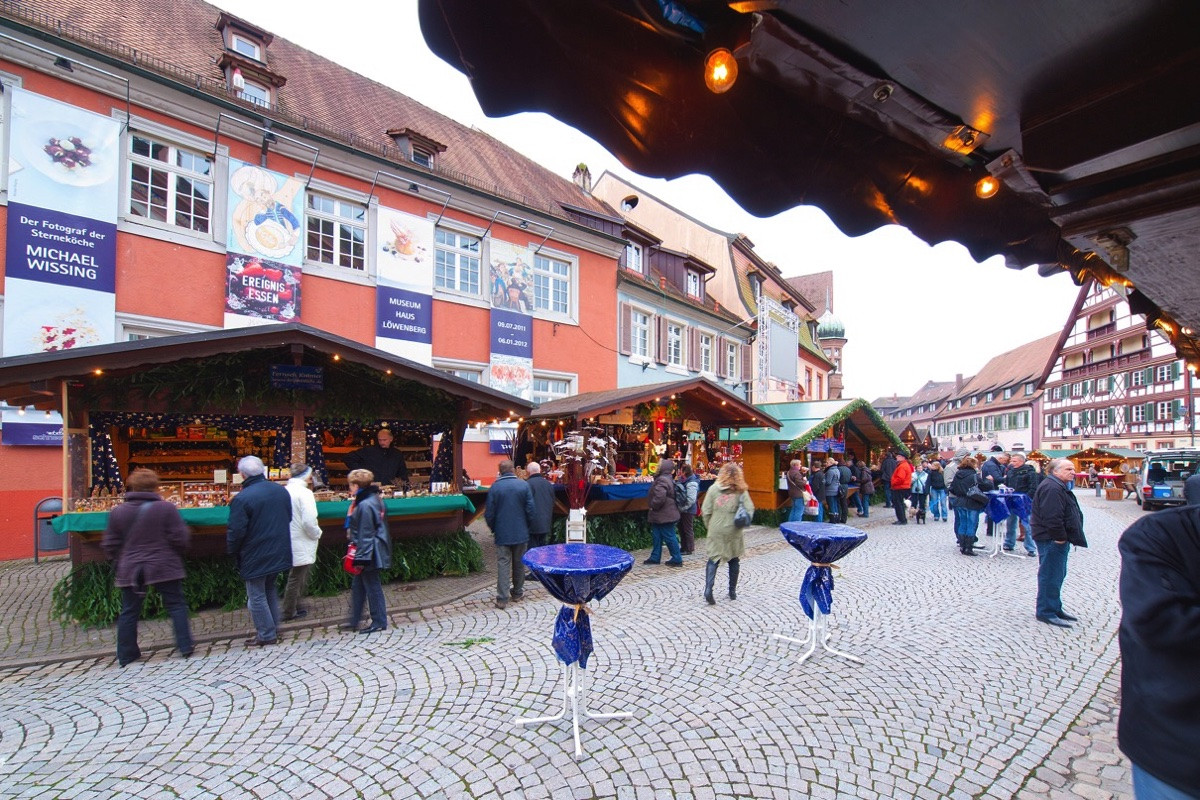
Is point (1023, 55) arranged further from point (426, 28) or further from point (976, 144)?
point (426, 28)

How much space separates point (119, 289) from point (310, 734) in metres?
10.3

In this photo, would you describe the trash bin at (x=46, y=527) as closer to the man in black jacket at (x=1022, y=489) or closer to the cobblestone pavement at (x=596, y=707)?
the cobblestone pavement at (x=596, y=707)

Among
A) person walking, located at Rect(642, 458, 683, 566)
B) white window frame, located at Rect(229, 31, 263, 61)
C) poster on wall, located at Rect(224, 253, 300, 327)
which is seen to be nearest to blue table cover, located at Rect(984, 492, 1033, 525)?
person walking, located at Rect(642, 458, 683, 566)

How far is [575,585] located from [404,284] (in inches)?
468

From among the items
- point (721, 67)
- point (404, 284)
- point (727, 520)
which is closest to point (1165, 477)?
point (727, 520)

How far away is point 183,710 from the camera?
4.25 m

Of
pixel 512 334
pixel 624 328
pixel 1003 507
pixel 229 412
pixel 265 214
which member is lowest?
pixel 1003 507

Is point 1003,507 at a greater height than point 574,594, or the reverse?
point 574,594

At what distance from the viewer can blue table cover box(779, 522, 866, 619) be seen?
5219mm

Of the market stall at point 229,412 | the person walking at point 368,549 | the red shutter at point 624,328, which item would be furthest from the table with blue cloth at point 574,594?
the red shutter at point 624,328

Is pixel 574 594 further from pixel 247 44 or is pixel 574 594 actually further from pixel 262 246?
pixel 247 44

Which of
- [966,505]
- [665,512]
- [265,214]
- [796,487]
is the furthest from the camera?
[796,487]

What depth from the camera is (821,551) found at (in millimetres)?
5285

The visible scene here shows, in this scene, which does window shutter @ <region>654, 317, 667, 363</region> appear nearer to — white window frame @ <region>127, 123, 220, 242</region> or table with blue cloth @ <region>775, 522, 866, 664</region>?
white window frame @ <region>127, 123, 220, 242</region>
